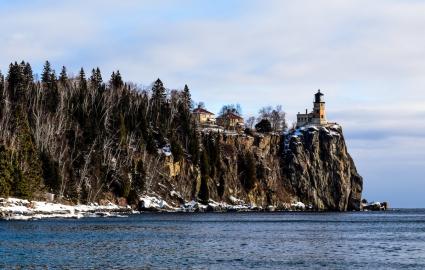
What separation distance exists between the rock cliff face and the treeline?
15.6 ft

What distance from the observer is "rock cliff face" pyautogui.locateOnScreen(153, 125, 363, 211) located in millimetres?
156875

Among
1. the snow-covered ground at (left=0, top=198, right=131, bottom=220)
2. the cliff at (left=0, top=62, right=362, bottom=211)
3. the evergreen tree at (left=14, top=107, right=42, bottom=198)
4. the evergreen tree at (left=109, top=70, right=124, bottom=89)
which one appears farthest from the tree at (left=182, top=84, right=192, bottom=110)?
the evergreen tree at (left=14, top=107, right=42, bottom=198)

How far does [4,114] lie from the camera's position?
122 m

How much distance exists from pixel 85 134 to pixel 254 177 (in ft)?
181

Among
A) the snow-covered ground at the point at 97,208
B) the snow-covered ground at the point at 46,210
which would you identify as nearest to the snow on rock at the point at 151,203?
the snow-covered ground at the point at 97,208

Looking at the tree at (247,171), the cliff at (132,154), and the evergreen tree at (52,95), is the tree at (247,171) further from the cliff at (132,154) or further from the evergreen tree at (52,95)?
the evergreen tree at (52,95)

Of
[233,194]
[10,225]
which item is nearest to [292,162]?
[233,194]

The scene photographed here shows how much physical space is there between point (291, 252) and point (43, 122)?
83755 mm

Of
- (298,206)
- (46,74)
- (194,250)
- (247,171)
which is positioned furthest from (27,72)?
(194,250)

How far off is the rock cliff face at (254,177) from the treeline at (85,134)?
187 inches

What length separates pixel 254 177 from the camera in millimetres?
178500

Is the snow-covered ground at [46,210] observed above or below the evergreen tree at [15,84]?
below

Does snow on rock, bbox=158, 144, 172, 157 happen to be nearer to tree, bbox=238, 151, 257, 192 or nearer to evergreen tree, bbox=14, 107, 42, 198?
tree, bbox=238, 151, 257, 192

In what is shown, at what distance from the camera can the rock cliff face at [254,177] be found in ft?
515
